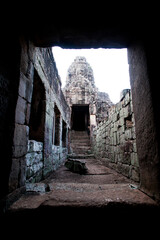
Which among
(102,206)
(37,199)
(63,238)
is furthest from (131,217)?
(37,199)

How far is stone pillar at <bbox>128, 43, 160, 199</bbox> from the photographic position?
1.30 meters

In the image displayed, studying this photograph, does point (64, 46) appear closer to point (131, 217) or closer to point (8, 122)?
point (8, 122)

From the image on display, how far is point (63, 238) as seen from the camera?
1084 millimetres

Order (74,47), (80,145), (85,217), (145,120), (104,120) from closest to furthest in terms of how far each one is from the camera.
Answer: (85,217) < (145,120) < (74,47) < (104,120) < (80,145)

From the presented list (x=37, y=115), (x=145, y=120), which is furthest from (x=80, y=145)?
(x=145, y=120)

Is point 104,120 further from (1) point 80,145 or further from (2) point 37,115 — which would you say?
(1) point 80,145

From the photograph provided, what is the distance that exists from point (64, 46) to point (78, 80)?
38.6 feet

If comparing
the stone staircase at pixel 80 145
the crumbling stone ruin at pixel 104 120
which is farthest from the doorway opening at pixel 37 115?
the stone staircase at pixel 80 145

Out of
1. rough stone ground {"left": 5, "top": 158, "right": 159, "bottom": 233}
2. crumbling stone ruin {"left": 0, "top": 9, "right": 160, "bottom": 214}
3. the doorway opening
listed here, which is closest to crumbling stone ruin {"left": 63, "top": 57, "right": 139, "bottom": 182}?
crumbling stone ruin {"left": 0, "top": 9, "right": 160, "bottom": 214}

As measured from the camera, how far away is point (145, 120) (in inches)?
57.9

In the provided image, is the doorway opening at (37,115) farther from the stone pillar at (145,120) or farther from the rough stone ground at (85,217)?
the stone pillar at (145,120)

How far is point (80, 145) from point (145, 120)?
10373mm

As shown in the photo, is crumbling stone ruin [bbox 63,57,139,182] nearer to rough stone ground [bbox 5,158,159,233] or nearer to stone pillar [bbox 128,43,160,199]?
stone pillar [bbox 128,43,160,199]

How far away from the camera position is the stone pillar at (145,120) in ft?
4.27
